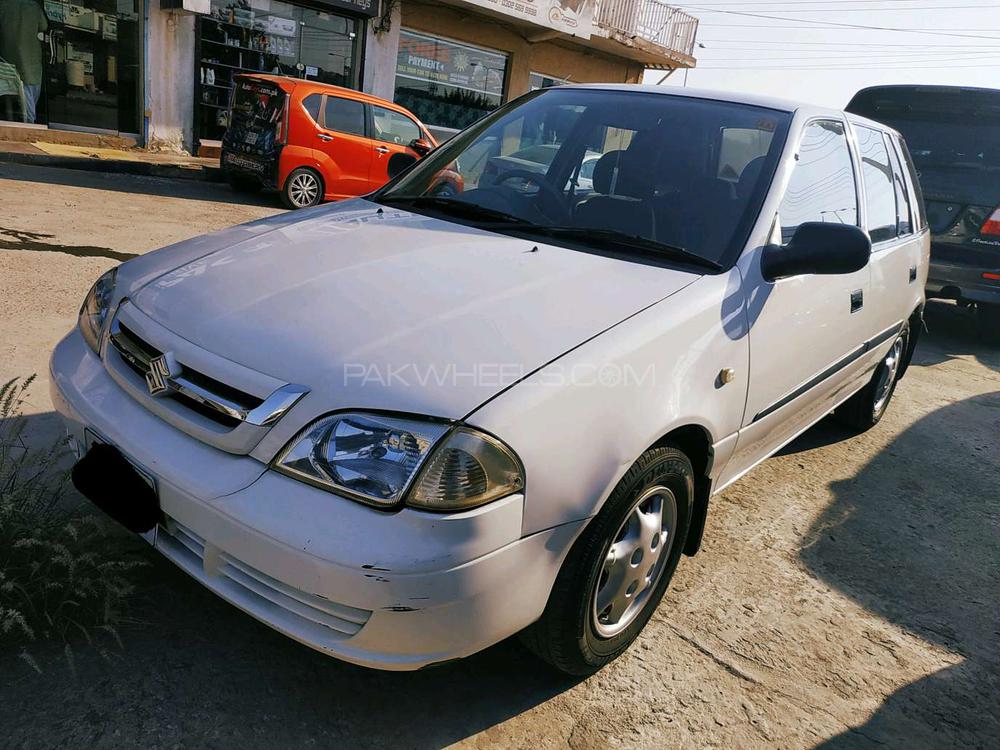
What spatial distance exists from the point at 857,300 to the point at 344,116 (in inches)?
328

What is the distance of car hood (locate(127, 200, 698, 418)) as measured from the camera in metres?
1.85

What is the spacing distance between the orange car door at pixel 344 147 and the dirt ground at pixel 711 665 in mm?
6516

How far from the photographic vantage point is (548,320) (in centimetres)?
210

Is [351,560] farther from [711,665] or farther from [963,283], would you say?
[963,283]

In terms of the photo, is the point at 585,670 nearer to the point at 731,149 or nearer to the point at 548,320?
the point at 548,320

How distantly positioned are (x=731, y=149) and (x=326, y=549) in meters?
2.12

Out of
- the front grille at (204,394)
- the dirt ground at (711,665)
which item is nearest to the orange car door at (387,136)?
the dirt ground at (711,665)

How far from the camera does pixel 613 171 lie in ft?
9.94

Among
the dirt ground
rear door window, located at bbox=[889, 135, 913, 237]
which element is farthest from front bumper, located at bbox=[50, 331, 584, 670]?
rear door window, located at bbox=[889, 135, 913, 237]

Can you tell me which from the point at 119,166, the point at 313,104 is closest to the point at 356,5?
the point at 313,104

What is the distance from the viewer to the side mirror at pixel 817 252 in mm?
2533

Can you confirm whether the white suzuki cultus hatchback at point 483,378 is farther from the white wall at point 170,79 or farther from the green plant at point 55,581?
the white wall at point 170,79

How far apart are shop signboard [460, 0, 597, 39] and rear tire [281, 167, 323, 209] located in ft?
23.0

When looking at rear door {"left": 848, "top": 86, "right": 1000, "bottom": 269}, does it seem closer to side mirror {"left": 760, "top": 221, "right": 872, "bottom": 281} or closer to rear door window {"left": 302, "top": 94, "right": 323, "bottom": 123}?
side mirror {"left": 760, "top": 221, "right": 872, "bottom": 281}
